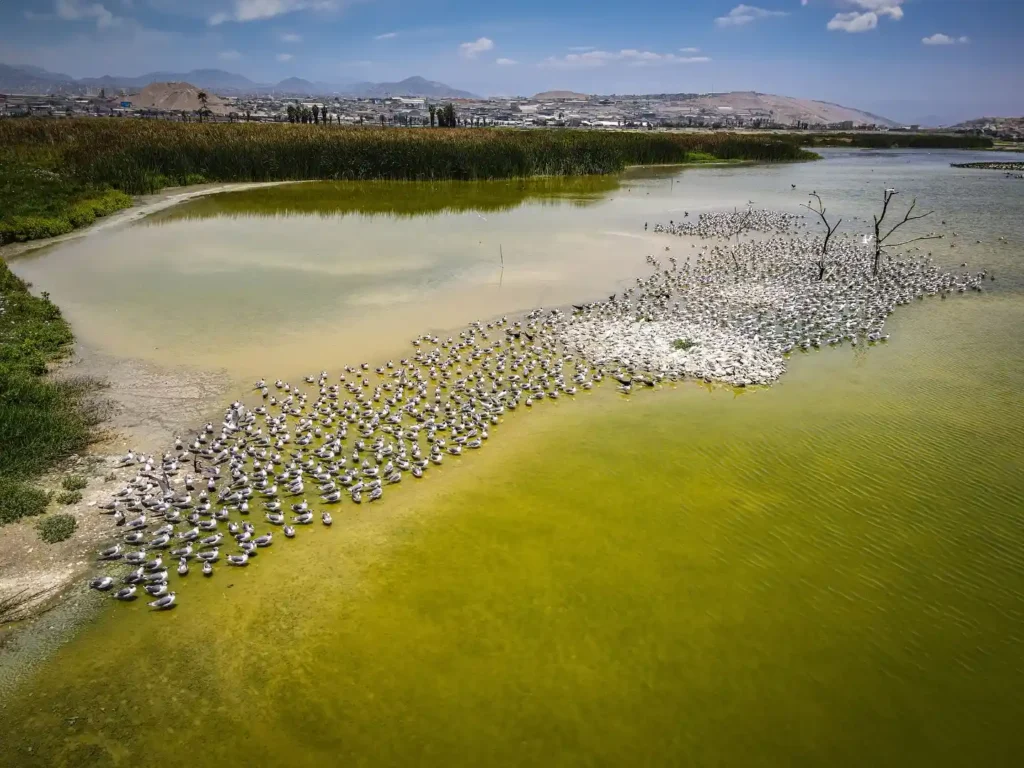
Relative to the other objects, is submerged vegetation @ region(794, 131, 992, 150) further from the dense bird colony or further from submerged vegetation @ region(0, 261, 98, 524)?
submerged vegetation @ region(0, 261, 98, 524)

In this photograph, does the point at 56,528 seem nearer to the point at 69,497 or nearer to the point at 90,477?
the point at 69,497

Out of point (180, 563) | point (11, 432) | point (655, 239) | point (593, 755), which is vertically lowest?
point (593, 755)

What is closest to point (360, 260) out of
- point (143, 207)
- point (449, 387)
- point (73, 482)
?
point (449, 387)

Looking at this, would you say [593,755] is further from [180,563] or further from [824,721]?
[180,563]

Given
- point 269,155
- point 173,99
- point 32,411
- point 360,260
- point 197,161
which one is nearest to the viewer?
point 32,411

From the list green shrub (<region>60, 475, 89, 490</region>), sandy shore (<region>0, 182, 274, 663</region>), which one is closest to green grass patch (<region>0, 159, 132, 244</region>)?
sandy shore (<region>0, 182, 274, 663</region>)

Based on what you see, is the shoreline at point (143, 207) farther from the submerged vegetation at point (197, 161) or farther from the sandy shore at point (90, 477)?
the sandy shore at point (90, 477)

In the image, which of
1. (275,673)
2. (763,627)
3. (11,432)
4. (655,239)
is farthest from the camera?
(655,239)

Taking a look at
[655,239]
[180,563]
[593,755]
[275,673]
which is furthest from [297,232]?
[593,755]
